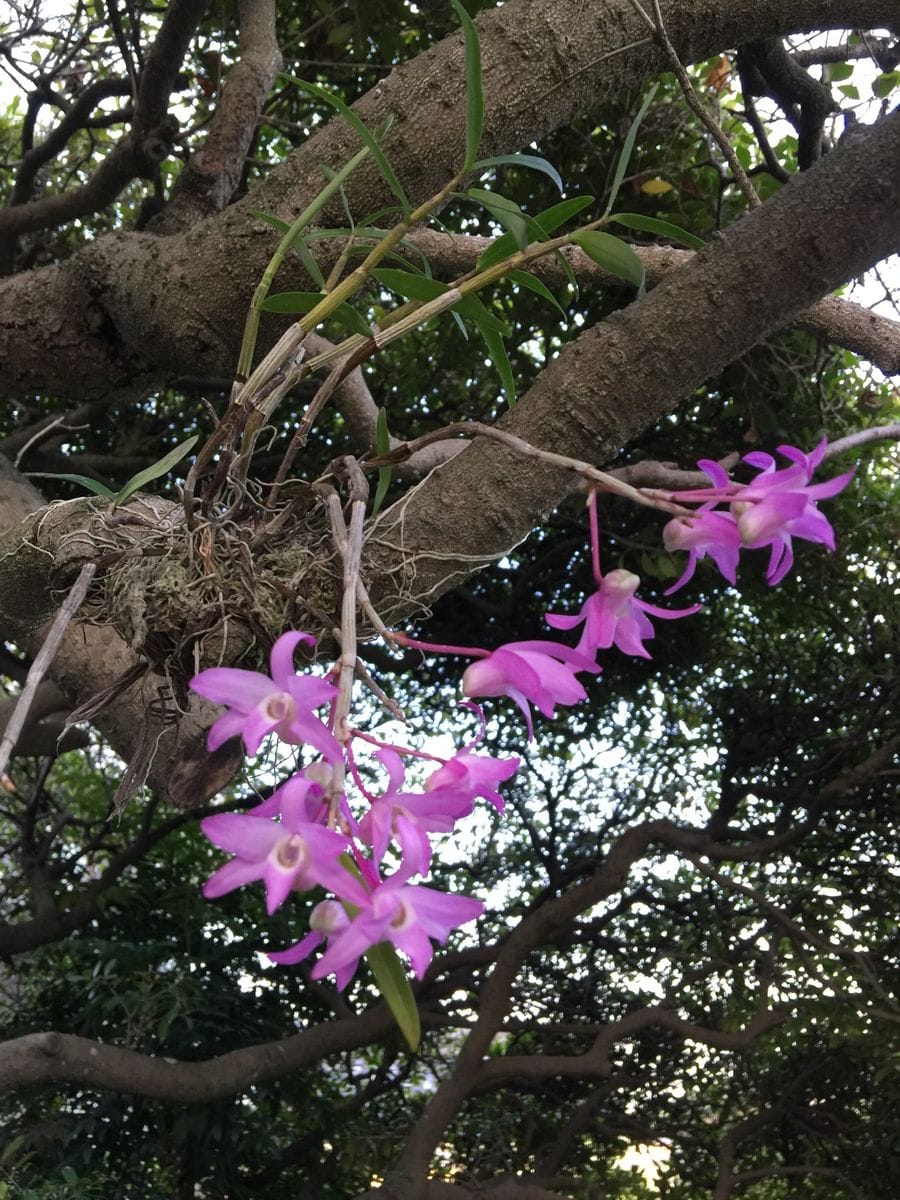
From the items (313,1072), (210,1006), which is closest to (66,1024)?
(210,1006)

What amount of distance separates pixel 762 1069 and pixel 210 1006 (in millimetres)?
1013

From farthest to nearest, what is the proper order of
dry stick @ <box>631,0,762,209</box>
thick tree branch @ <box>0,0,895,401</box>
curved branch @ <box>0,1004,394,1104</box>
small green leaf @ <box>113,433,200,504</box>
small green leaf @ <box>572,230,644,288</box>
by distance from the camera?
1. curved branch @ <box>0,1004,394,1104</box>
2. thick tree branch @ <box>0,0,895,401</box>
3. dry stick @ <box>631,0,762,209</box>
4. small green leaf @ <box>113,433,200,504</box>
5. small green leaf @ <box>572,230,644,288</box>

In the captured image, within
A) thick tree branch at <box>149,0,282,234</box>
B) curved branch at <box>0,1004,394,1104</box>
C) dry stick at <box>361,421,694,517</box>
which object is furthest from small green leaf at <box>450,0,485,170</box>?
curved branch at <box>0,1004,394,1104</box>

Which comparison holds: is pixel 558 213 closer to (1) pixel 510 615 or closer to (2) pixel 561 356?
(2) pixel 561 356

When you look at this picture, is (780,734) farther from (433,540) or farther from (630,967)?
(433,540)

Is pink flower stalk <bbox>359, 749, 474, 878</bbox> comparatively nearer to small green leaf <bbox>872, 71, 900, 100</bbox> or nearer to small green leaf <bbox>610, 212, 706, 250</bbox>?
small green leaf <bbox>610, 212, 706, 250</bbox>

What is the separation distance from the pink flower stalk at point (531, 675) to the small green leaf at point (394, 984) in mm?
102

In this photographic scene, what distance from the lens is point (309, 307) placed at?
0.57 meters

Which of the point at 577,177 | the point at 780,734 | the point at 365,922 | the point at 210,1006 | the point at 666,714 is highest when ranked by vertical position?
the point at 577,177

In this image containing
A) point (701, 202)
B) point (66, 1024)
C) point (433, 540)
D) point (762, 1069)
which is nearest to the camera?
point (433, 540)

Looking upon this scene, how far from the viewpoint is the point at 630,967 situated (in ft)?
6.72

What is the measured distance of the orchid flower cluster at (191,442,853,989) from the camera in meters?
0.30

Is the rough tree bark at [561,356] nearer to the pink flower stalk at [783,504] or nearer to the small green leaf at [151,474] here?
the small green leaf at [151,474]

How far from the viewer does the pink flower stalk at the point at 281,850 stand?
0.96 ft
